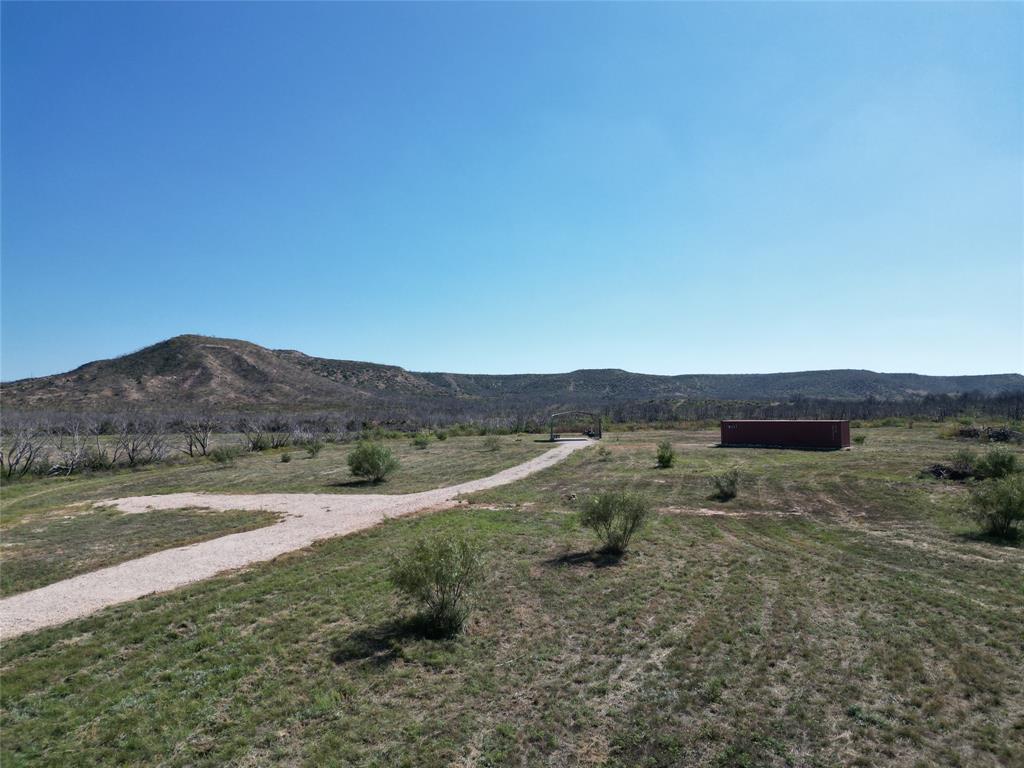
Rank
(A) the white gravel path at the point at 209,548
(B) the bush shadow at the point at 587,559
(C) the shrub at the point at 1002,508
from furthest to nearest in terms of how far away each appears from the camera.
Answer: (C) the shrub at the point at 1002,508
(B) the bush shadow at the point at 587,559
(A) the white gravel path at the point at 209,548

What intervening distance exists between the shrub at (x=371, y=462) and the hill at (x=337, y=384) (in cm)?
5657

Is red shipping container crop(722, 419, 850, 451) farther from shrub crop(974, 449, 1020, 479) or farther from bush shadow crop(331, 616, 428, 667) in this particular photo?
bush shadow crop(331, 616, 428, 667)

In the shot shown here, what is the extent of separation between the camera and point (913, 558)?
12195mm

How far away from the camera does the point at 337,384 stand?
101 m

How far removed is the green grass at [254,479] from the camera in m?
23.5

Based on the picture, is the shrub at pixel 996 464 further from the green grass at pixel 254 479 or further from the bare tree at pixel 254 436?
the bare tree at pixel 254 436

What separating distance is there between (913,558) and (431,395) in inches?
4026

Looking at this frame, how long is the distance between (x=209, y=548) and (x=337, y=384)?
9109cm

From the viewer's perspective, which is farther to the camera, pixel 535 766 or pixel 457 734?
pixel 457 734

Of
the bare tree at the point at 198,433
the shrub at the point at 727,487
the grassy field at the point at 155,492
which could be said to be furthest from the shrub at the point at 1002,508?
the bare tree at the point at 198,433

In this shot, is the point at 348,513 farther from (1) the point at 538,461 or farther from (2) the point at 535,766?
(1) the point at 538,461

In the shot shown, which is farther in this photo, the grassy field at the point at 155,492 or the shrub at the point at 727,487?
the shrub at the point at 727,487

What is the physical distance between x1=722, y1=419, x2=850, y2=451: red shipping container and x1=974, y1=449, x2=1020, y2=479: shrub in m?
15.8

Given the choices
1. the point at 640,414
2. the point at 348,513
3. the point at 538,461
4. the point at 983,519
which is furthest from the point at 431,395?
the point at 983,519
